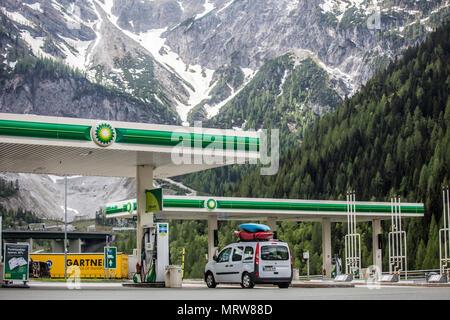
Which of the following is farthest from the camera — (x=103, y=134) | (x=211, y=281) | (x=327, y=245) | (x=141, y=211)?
(x=327, y=245)

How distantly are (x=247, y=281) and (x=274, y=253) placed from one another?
46.6 inches

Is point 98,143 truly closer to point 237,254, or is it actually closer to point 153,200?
point 153,200

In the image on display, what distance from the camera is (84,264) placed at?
56.2 metres

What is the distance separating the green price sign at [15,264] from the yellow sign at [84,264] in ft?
85.7

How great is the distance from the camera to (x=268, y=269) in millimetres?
23484

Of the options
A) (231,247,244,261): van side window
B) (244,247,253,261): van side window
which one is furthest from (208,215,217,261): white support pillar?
(244,247,253,261): van side window

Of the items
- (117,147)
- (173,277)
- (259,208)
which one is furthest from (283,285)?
(259,208)

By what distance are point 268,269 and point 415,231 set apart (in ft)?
233

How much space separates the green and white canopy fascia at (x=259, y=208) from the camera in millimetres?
47719

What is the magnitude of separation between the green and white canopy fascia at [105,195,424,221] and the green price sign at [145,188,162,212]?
698 inches

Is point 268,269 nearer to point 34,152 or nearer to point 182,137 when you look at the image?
point 182,137

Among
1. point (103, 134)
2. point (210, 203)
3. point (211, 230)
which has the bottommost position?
→ point (211, 230)

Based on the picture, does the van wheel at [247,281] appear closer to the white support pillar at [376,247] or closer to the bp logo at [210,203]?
the bp logo at [210,203]

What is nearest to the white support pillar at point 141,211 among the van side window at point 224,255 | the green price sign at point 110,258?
the van side window at point 224,255
